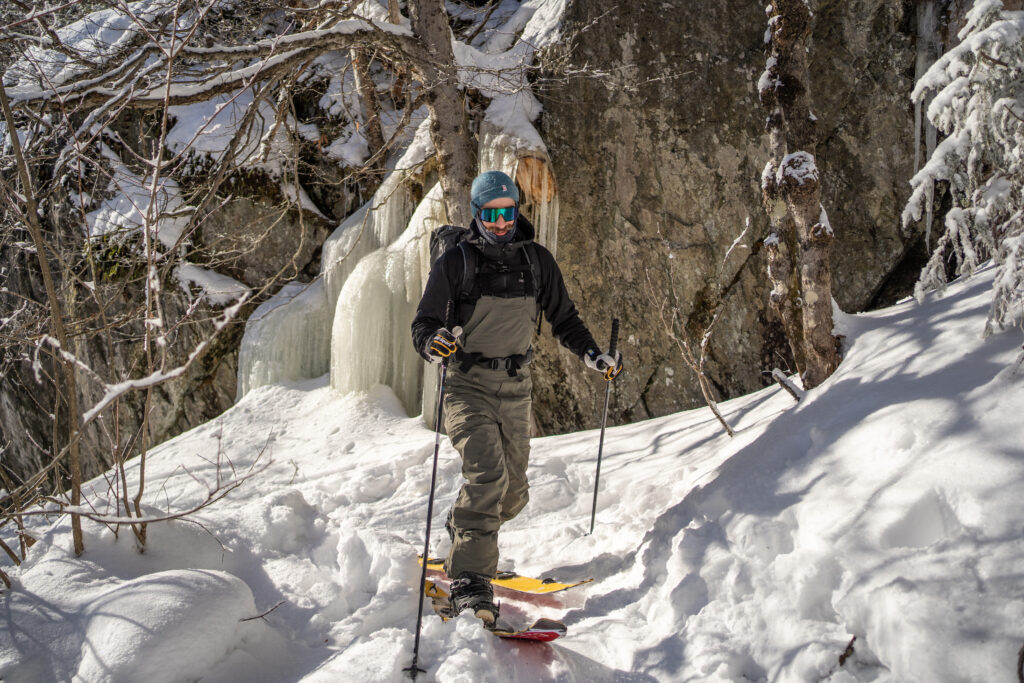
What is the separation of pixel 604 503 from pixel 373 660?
1851mm

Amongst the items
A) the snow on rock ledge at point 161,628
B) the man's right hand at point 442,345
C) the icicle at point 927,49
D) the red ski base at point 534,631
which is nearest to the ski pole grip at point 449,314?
the man's right hand at point 442,345

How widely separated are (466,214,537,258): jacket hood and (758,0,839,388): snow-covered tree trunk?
1521mm

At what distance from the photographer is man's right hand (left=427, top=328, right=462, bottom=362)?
3041mm

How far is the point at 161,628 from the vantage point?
8.49ft

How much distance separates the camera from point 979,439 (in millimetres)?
2453

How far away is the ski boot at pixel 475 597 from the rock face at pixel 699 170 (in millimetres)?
3473

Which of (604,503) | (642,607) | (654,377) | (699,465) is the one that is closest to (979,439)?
(642,607)

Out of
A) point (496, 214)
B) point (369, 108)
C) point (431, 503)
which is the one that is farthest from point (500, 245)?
point (369, 108)

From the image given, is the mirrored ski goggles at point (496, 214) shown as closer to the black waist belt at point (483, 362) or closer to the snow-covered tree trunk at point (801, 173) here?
the black waist belt at point (483, 362)

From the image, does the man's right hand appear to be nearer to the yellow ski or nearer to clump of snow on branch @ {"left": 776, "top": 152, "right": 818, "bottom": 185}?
the yellow ski

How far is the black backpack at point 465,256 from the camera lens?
10.9 feet

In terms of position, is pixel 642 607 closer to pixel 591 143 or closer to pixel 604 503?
pixel 604 503

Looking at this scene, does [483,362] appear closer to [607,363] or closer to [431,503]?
[607,363]

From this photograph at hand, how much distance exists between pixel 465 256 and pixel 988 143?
2.17m
